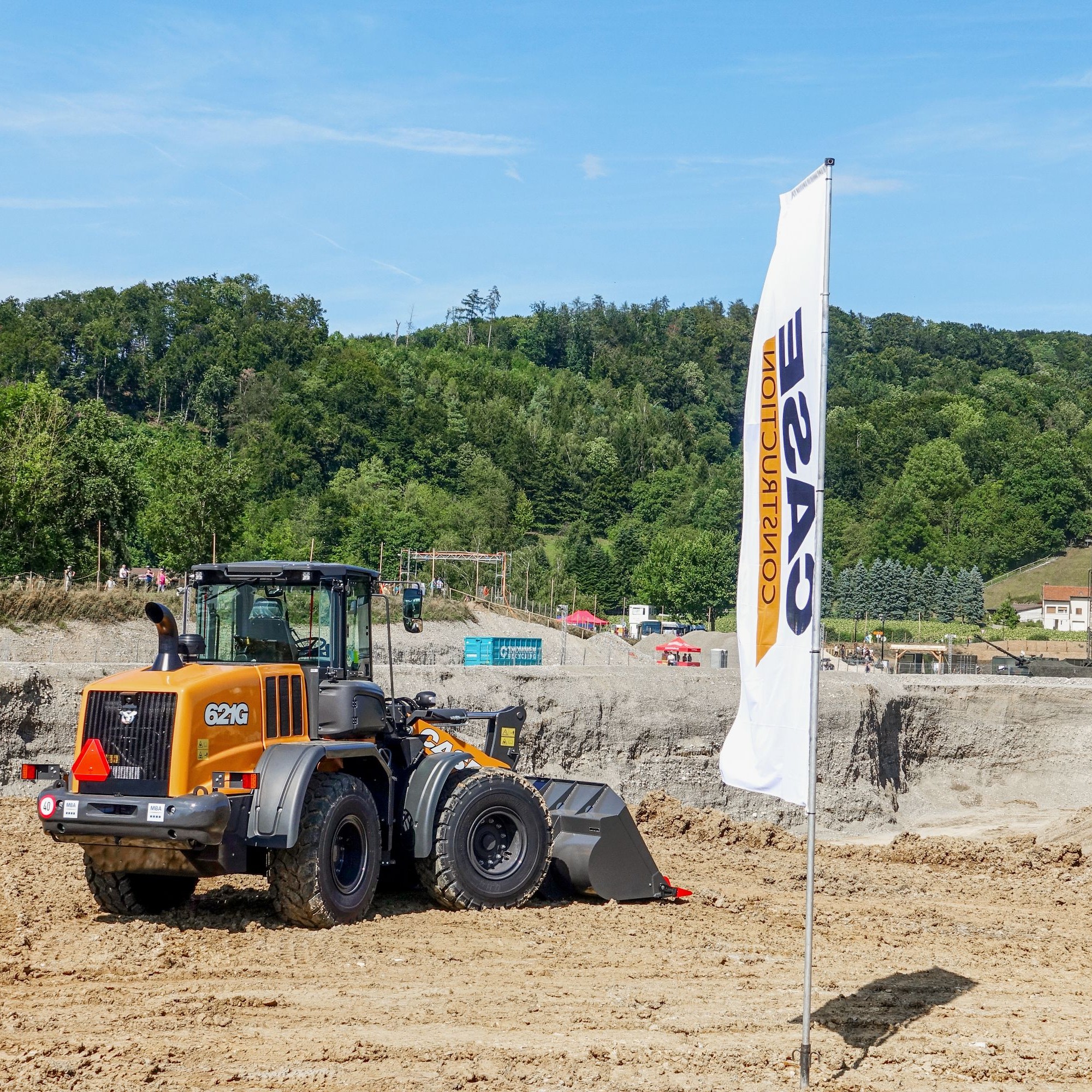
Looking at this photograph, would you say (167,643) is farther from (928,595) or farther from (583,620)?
(928,595)

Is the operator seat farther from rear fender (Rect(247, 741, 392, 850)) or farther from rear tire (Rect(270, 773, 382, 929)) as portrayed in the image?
rear tire (Rect(270, 773, 382, 929))

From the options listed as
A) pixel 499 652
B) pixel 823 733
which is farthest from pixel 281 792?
pixel 499 652

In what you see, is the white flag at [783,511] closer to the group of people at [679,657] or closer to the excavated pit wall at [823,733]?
the excavated pit wall at [823,733]

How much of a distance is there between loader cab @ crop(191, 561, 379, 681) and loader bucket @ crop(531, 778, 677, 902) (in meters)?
2.71

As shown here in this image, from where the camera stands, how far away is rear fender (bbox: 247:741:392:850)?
31.9 ft

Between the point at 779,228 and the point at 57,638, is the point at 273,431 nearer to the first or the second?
the point at 57,638

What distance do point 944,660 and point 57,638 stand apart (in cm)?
4596

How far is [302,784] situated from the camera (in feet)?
32.2

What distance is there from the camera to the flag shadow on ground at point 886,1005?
808 centimetres

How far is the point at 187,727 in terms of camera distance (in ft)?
31.3

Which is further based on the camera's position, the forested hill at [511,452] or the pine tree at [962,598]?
the forested hill at [511,452]

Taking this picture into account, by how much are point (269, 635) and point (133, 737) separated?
5.12ft

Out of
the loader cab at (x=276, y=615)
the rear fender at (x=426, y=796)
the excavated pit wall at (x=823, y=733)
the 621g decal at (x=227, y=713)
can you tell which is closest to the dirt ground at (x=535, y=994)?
the rear fender at (x=426, y=796)

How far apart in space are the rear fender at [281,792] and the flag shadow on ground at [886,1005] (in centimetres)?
394
